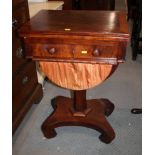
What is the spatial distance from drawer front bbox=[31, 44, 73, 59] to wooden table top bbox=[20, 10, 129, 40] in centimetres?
9

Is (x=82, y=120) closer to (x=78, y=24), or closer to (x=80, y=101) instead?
(x=80, y=101)

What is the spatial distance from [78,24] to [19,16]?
487mm

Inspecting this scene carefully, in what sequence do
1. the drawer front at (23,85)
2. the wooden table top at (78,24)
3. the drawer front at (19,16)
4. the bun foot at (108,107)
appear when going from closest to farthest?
the wooden table top at (78,24), the drawer front at (19,16), the drawer front at (23,85), the bun foot at (108,107)

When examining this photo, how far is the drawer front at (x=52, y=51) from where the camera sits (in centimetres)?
154

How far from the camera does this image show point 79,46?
1515mm

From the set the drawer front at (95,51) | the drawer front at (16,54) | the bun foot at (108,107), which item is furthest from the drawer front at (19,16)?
the bun foot at (108,107)

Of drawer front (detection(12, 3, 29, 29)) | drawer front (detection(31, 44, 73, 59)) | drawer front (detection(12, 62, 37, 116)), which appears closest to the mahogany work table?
drawer front (detection(31, 44, 73, 59))

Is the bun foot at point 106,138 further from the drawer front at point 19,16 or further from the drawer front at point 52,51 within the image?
the drawer front at point 19,16

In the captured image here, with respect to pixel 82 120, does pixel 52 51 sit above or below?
above

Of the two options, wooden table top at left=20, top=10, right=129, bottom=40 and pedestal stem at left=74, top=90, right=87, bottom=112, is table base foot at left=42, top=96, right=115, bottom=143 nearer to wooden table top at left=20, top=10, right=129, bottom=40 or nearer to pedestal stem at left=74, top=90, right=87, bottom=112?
pedestal stem at left=74, top=90, right=87, bottom=112

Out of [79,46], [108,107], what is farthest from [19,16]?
[108,107]

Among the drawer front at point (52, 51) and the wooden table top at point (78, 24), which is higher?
the wooden table top at point (78, 24)
